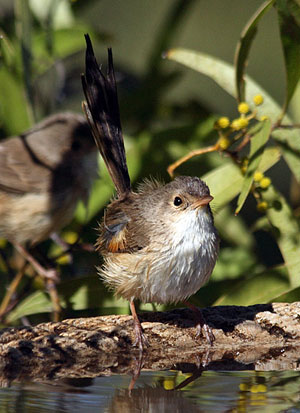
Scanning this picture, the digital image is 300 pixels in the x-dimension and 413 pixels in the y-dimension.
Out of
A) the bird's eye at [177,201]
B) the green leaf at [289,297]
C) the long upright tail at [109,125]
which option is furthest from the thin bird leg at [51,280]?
the green leaf at [289,297]

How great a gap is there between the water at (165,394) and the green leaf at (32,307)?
1208mm

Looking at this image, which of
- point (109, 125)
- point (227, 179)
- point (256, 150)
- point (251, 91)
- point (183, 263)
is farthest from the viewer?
point (251, 91)

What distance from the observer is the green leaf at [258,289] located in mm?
3398

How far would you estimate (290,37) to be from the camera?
3371 millimetres

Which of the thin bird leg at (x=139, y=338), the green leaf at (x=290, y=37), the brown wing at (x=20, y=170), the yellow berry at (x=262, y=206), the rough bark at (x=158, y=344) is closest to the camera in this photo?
the rough bark at (x=158, y=344)

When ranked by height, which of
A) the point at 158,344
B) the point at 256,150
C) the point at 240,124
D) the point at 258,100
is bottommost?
the point at 158,344

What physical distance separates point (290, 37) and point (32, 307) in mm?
1812

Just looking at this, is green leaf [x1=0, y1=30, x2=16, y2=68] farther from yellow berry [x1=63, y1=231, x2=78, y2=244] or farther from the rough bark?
the rough bark

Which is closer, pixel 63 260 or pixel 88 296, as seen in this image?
pixel 88 296

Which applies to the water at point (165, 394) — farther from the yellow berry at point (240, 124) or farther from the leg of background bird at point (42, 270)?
the leg of background bird at point (42, 270)

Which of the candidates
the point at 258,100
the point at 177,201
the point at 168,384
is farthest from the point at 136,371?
the point at 258,100

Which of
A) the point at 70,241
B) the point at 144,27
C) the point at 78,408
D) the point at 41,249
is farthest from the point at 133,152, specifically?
the point at 144,27

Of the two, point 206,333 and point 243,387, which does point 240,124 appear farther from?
point 243,387

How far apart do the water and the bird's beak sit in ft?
2.89
